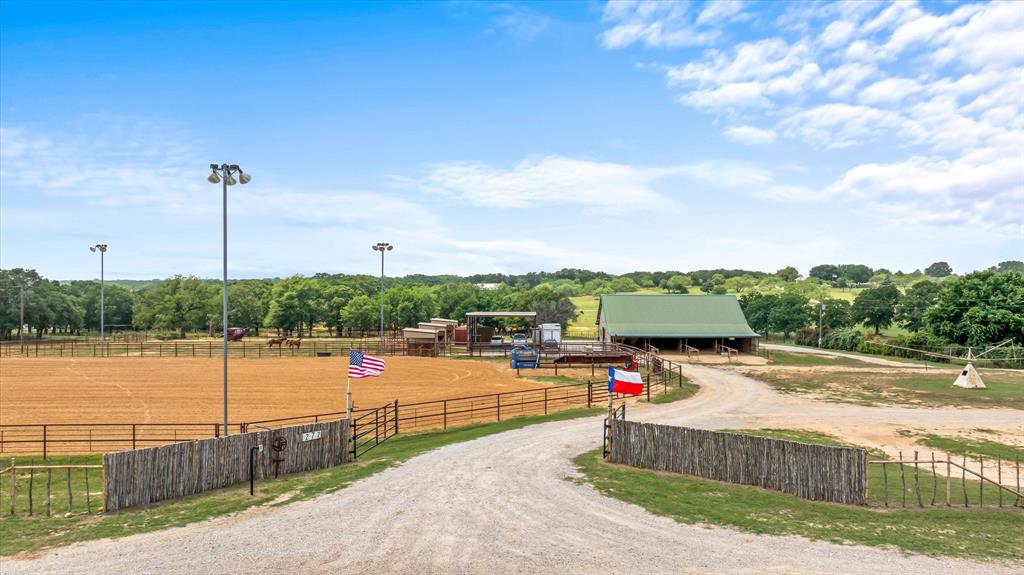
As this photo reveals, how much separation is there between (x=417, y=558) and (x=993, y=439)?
77.0 ft

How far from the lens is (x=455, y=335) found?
6525cm

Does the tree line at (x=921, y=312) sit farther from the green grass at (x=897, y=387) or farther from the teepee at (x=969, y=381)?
the teepee at (x=969, y=381)

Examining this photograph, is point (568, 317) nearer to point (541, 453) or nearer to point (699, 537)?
point (541, 453)

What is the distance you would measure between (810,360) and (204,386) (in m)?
51.0

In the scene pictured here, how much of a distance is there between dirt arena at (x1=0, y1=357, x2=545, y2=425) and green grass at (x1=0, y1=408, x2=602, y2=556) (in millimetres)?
11850

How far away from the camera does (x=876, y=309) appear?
3487 inches

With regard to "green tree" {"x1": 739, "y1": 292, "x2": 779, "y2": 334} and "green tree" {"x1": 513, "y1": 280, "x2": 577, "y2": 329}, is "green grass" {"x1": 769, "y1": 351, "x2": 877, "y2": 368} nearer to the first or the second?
"green tree" {"x1": 739, "y1": 292, "x2": 779, "y2": 334}

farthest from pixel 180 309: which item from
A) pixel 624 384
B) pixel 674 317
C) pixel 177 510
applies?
pixel 624 384

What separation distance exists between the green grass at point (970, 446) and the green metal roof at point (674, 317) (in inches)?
1337

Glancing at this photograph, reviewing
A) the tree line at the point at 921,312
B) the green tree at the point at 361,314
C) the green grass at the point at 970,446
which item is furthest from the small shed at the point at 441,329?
the tree line at the point at 921,312

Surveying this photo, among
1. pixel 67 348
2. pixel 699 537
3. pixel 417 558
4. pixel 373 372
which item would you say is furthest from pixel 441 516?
pixel 67 348

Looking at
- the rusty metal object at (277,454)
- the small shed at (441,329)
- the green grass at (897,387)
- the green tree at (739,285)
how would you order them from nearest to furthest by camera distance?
the rusty metal object at (277,454)
the green grass at (897,387)
the small shed at (441,329)
the green tree at (739,285)

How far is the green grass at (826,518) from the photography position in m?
11.5

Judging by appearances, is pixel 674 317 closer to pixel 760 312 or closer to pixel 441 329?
pixel 441 329
